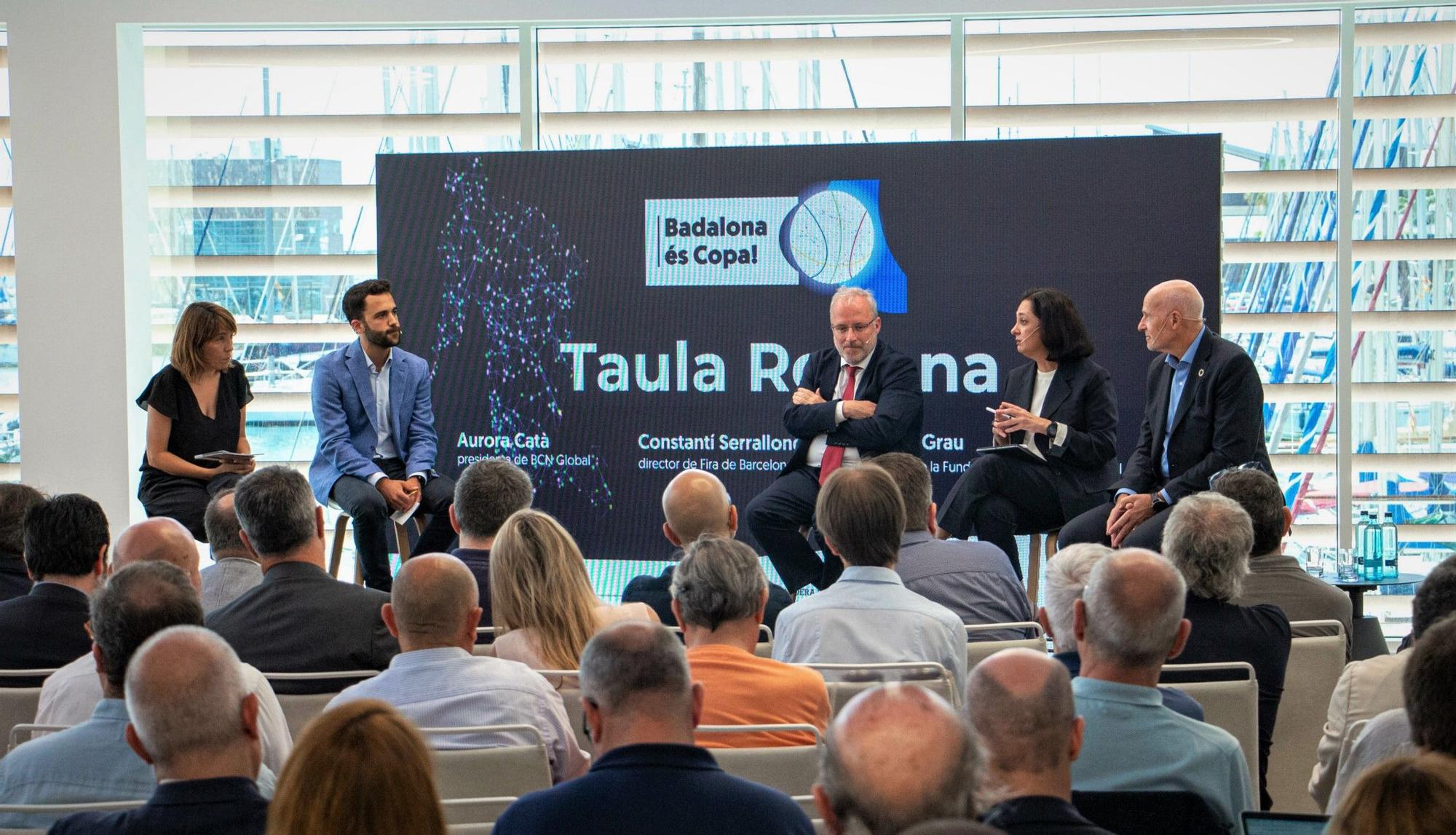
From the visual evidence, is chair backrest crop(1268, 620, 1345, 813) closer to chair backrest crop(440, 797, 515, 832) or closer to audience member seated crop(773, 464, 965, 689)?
audience member seated crop(773, 464, 965, 689)

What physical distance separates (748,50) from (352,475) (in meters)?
3.10

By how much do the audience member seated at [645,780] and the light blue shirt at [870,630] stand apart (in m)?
1.16

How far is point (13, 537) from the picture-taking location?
4004 mm

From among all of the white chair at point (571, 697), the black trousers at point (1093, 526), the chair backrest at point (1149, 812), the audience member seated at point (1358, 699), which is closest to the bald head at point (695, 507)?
the white chair at point (571, 697)

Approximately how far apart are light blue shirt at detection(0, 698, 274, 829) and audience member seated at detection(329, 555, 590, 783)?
1.14 ft

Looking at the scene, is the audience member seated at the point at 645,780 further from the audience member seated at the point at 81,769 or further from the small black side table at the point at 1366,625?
the small black side table at the point at 1366,625

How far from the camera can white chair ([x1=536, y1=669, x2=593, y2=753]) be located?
2.92 metres

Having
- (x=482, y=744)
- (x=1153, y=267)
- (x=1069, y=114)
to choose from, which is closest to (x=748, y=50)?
(x=1069, y=114)

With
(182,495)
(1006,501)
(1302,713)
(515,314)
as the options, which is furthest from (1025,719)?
(515,314)

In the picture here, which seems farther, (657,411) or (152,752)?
(657,411)

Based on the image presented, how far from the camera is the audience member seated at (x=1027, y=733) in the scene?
1.81 m

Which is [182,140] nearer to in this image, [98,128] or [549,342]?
[98,128]

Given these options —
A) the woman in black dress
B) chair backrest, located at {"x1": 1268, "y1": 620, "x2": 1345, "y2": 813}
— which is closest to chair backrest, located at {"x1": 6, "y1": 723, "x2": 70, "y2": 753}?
chair backrest, located at {"x1": 1268, "y1": 620, "x2": 1345, "y2": 813}

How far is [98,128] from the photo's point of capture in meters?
7.20
